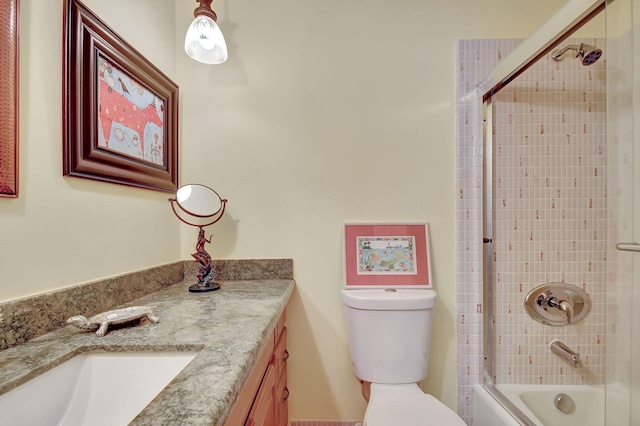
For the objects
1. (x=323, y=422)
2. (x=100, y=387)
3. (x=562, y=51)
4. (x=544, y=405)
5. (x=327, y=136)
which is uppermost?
(x=562, y=51)

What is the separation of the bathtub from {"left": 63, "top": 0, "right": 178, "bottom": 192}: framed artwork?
Result: 1.70 metres

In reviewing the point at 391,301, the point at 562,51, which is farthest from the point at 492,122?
the point at 391,301

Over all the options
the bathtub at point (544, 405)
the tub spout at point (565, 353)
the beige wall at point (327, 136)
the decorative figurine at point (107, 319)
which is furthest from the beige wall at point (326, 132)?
the decorative figurine at point (107, 319)

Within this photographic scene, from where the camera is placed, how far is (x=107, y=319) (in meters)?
0.68

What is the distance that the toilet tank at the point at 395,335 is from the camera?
45.0 inches

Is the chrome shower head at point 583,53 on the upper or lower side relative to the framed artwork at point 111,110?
upper

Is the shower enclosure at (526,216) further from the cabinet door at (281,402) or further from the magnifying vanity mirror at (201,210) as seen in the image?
the magnifying vanity mirror at (201,210)

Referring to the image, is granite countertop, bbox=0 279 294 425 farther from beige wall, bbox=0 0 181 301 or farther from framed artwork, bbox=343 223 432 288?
framed artwork, bbox=343 223 432 288

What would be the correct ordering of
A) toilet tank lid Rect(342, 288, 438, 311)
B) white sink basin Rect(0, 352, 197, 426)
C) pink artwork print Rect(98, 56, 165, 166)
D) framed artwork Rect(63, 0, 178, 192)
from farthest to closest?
toilet tank lid Rect(342, 288, 438, 311) → pink artwork print Rect(98, 56, 165, 166) → framed artwork Rect(63, 0, 178, 192) → white sink basin Rect(0, 352, 197, 426)

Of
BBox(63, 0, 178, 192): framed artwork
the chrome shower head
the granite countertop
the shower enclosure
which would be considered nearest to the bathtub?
the shower enclosure

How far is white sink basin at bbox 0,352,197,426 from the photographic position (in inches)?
20.9

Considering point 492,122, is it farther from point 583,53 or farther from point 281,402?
point 281,402

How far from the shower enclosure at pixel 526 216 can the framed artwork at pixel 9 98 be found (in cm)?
154

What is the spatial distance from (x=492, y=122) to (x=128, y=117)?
1.55 m
